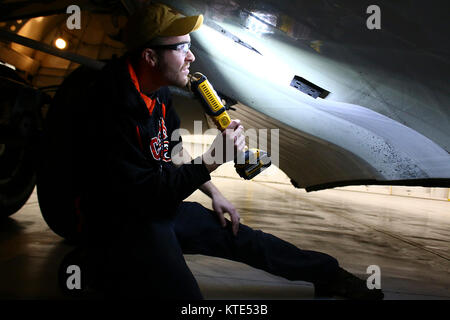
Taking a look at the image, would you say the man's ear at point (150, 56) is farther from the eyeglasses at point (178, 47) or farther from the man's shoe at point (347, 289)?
the man's shoe at point (347, 289)

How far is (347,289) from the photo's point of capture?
1559 mm

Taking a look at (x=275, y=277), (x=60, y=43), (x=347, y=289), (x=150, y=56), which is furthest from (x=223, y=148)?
(x=60, y=43)

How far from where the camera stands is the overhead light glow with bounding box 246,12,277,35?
1496 millimetres

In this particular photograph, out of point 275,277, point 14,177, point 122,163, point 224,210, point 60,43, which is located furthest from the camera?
point 60,43

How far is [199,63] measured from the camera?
2.15 meters

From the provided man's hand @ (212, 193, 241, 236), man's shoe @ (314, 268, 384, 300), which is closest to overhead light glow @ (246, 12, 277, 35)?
man's hand @ (212, 193, 241, 236)

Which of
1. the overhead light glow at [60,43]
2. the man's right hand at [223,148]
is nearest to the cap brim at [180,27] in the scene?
the man's right hand at [223,148]

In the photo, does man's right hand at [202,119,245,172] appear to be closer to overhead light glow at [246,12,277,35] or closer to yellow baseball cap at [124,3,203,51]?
yellow baseball cap at [124,3,203,51]

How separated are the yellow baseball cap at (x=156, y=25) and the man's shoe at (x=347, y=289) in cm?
132

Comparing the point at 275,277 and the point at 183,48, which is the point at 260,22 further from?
the point at 275,277

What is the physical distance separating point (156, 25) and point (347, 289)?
1449 millimetres

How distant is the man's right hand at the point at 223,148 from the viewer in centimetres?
105
